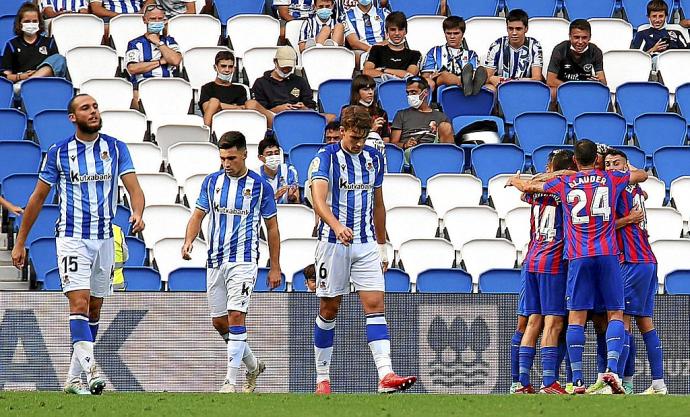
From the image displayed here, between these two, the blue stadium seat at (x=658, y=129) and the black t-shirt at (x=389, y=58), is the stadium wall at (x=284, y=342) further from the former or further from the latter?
the black t-shirt at (x=389, y=58)

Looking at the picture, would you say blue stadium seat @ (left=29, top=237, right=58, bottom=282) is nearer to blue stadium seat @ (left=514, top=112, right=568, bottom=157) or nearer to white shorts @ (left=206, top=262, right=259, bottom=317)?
white shorts @ (left=206, top=262, right=259, bottom=317)

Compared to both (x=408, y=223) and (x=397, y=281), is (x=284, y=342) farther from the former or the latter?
(x=408, y=223)

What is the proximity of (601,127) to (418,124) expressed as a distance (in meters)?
2.12

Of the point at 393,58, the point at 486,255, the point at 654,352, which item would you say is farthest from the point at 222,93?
the point at 654,352

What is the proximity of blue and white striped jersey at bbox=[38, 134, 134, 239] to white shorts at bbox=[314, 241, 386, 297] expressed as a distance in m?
1.62

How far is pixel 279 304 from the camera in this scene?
1323cm

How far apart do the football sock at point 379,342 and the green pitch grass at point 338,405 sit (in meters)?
0.24

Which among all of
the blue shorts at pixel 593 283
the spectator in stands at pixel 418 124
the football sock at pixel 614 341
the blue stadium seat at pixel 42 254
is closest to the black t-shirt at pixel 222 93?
the spectator in stands at pixel 418 124

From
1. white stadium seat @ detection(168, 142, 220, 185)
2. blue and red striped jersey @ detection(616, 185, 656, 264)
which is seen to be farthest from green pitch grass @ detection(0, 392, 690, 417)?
A: white stadium seat @ detection(168, 142, 220, 185)

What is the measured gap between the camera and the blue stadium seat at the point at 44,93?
1684 centimetres

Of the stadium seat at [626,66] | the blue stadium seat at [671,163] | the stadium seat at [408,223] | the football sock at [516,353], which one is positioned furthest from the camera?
the stadium seat at [626,66]

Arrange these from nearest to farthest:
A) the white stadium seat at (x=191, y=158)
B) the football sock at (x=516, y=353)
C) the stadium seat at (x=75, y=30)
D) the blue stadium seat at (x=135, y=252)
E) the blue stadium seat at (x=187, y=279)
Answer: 1. the football sock at (x=516, y=353)
2. the blue stadium seat at (x=187, y=279)
3. the blue stadium seat at (x=135, y=252)
4. the white stadium seat at (x=191, y=158)
5. the stadium seat at (x=75, y=30)

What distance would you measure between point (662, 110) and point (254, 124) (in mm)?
4971

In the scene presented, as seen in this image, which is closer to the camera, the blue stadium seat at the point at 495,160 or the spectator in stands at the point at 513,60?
the blue stadium seat at the point at 495,160
